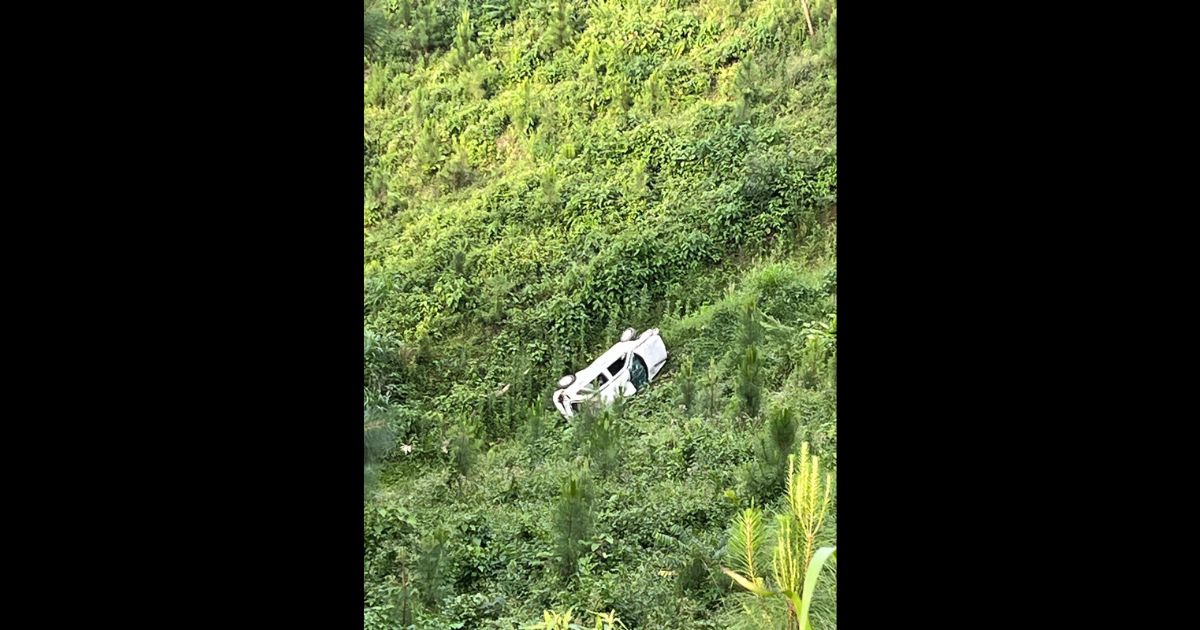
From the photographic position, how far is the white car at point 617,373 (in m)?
3.19

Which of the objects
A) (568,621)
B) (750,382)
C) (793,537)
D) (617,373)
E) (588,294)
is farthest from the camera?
(588,294)

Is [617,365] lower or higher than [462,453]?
higher

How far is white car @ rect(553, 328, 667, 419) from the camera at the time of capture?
10.5ft

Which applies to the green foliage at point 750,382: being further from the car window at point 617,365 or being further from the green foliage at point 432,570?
the green foliage at point 432,570

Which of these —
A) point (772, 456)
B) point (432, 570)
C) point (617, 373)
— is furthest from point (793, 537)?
point (432, 570)

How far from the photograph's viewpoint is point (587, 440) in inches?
123

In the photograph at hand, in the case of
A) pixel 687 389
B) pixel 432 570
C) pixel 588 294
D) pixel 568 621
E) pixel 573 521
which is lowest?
pixel 568 621

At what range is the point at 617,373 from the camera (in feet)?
10.5

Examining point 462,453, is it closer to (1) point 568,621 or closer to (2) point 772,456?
(1) point 568,621

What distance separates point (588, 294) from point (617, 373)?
0.88 feet
